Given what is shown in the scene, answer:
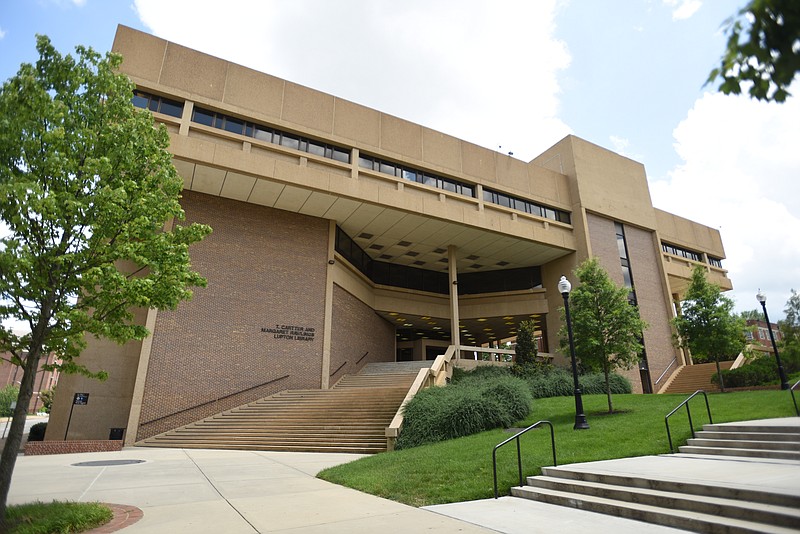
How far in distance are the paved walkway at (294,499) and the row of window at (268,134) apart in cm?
1517

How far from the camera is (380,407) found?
16578 millimetres

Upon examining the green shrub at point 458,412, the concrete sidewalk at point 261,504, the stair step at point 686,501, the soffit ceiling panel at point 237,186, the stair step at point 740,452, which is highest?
the soffit ceiling panel at point 237,186

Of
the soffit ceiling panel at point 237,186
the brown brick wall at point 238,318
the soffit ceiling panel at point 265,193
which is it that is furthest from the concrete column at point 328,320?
the soffit ceiling panel at point 237,186

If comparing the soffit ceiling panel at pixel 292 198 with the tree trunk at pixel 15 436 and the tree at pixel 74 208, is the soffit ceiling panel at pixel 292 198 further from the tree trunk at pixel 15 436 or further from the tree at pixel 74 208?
the tree trunk at pixel 15 436

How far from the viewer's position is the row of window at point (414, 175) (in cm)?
2394

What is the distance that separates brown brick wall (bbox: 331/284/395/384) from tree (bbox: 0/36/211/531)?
16409mm

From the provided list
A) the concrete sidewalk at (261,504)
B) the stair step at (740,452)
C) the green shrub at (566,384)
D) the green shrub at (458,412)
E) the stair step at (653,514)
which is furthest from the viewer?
the green shrub at (566,384)

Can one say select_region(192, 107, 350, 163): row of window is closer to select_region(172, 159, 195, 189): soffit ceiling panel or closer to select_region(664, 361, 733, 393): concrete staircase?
select_region(172, 159, 195, 189): soffit ceiling panel

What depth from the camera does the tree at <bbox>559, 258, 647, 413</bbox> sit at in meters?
15.8

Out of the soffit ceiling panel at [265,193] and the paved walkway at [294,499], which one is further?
the soffit ceiling panel at [265,193]

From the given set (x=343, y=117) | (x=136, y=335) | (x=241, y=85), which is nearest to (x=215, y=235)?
(x=241, y=85)

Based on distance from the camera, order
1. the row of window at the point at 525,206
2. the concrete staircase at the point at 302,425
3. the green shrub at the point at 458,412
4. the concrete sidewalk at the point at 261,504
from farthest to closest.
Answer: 1. the row of window at the point at 525,206
2. the concrete staircase at the point at 302,425
3. the green shrub at the point at 458,412
4. the concrete sidewalk at the point at 261,504

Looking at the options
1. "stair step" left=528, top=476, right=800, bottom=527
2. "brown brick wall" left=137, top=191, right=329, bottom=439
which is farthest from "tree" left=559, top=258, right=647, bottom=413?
"brown brick wall" left=137, top=191, right=329, bottom=439

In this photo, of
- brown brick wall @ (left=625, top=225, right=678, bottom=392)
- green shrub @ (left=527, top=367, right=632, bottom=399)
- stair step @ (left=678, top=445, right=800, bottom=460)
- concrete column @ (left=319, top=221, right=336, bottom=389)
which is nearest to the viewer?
stair step @ (left=678, top=445, right=800, bottom=460)
